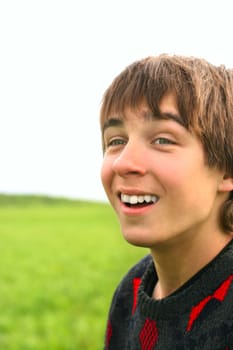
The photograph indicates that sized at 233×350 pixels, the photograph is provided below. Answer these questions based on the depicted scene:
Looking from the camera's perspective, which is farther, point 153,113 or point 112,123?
point 112,123

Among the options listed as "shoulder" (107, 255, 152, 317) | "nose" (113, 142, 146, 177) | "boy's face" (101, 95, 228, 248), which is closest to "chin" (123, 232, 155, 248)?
"boy's face" (101, 95, 228, 248)

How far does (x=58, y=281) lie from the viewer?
9.52m

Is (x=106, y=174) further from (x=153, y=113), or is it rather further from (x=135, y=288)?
(x=135, y=288)

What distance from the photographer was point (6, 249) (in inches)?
558

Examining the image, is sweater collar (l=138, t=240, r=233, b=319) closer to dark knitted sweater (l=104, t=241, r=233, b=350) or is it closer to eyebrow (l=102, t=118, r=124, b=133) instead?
dark knitted sweater (l=104, t=241, r=233, b=350)

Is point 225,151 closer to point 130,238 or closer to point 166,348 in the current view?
point 130,238

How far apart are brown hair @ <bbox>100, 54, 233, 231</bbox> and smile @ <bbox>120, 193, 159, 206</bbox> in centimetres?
24

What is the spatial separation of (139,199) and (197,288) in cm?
37

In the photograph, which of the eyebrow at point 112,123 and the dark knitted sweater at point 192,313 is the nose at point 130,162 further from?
the dark knitted sweater at point 192,313

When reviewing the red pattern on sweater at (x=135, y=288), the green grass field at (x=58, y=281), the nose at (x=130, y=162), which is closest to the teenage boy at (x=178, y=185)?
the nose at (x=130, y=162)

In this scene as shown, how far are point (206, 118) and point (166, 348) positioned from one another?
82 centimetres

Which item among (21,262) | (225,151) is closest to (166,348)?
(225,151)

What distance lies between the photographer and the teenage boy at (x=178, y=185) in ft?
6.66

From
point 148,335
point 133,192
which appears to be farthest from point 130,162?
point 148,335
